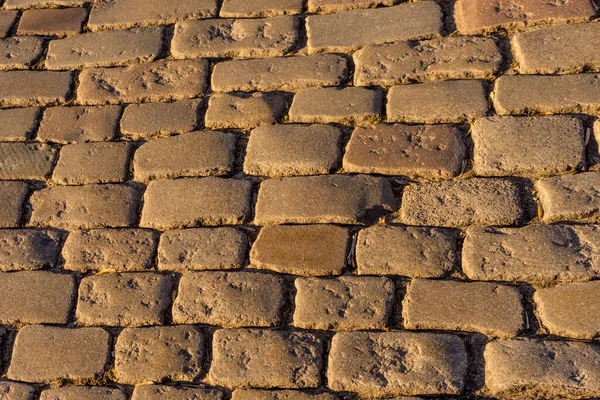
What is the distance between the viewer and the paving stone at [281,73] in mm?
3234

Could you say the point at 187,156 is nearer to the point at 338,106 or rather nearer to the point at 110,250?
the point at 110,250

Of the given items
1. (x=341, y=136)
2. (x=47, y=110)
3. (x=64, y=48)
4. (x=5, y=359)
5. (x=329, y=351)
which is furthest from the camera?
(x=64, y=48)

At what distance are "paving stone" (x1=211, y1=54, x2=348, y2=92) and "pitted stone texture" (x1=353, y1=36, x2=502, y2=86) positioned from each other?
107mm

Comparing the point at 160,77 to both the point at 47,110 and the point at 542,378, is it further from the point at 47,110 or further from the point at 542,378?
the point at 542,378

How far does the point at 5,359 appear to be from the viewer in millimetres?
2664

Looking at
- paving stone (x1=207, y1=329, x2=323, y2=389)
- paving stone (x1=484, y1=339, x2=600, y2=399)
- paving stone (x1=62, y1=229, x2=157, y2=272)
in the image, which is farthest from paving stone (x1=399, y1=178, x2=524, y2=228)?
paving stone (x1=62, y1=229, x2=157, y2=272)

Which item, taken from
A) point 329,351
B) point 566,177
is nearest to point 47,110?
point 329,351

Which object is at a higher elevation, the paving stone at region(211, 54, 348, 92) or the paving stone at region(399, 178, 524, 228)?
the paving stone at region(211, 54, 348, 92)

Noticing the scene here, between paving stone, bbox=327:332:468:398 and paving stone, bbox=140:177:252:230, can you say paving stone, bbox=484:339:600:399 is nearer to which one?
paving stone, bbox=327:332:468:398

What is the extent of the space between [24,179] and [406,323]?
1.76 m

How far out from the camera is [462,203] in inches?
106

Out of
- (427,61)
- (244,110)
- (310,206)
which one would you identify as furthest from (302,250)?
(427,61)

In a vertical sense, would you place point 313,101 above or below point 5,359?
above

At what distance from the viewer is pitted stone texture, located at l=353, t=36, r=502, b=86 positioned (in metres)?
3.12
